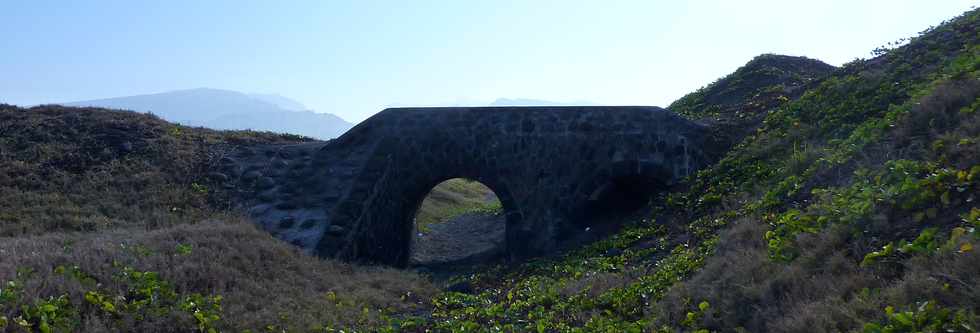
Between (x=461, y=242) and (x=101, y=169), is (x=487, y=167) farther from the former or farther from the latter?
(x=101, y=169)

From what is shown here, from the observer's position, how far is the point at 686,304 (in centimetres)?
774

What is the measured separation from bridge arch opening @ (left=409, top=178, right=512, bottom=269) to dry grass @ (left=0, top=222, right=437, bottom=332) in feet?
15.2

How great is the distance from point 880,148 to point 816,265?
3.99 meters

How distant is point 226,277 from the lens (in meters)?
10.8

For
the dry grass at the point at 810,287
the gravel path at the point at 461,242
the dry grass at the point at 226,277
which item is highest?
the dry grass at the point at 810,287

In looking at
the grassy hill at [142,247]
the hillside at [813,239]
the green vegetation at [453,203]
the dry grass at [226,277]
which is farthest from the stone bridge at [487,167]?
the green vegetation at [453,203]

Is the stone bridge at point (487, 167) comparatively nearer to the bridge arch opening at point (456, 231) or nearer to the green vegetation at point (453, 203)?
the bridge arch opening at point (456, 231)

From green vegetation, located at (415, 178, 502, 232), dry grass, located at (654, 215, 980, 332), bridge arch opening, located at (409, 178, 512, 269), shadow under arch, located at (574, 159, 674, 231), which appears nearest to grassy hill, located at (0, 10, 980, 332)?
dry grass, located at (654, 215, 980, 332)

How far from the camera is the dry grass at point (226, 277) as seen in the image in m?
8.93

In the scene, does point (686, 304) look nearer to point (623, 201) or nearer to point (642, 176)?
point (642, 176)

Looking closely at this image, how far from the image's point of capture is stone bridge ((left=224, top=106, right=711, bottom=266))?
16.8m

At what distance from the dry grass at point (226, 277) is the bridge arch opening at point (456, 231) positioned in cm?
464

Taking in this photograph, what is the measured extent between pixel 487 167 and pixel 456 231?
9116mm

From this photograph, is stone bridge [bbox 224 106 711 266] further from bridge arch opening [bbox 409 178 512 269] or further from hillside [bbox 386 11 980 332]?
hillside [bbox 386 11 980 332]
